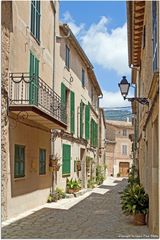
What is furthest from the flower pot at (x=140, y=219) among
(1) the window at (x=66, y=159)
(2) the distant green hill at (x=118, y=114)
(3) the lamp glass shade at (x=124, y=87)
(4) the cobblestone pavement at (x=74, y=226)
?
(2) the distant green hill at (x=118, y=114)

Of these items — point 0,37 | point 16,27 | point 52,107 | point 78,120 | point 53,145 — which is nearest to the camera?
point 0,37

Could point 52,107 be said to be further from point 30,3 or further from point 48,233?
point 48,233

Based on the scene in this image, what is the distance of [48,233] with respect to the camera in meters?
8.68

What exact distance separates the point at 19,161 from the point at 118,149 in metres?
46.7

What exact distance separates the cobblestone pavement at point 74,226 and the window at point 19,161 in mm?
1231

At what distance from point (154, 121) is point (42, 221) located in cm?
419

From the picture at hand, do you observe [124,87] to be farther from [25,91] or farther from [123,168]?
[123,168]

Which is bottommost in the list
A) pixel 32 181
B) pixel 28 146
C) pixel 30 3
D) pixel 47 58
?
pixel 32 181

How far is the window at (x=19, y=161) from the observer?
451 inches

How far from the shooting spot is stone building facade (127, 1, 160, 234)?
7.71 metres

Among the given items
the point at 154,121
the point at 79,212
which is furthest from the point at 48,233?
the point at 79,212

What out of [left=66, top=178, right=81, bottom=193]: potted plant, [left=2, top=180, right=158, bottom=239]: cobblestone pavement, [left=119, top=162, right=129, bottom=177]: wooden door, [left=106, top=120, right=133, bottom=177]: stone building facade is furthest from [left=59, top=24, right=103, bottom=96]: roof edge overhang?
[left=119, top=162, right=129, bottom=177]: wooden door

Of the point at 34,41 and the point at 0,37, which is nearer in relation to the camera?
the point at 0,37

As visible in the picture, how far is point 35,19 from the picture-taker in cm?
1338
